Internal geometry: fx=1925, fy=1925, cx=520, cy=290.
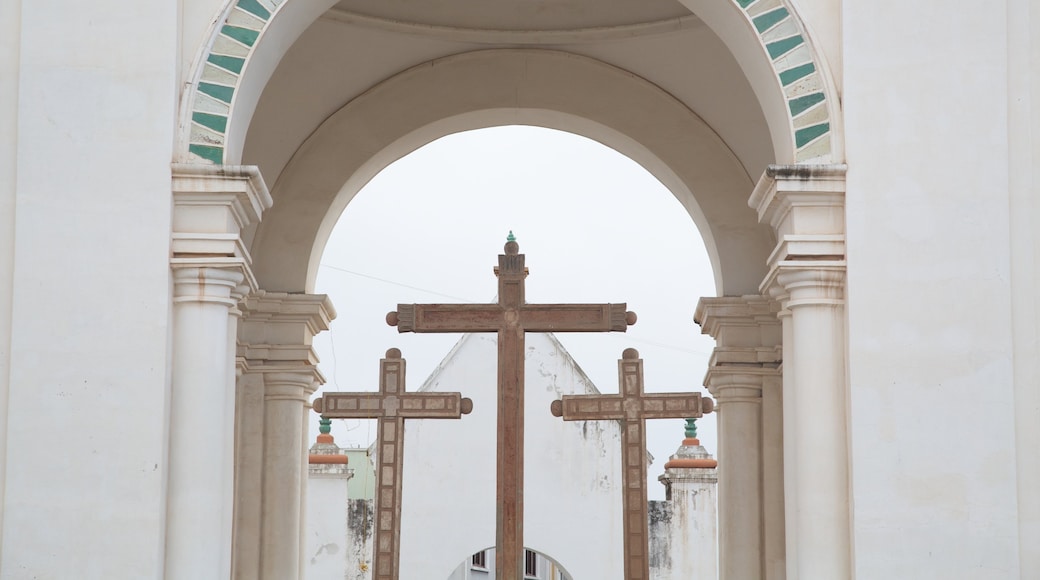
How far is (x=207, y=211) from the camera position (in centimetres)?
1105

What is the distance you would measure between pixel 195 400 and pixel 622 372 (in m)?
3.50

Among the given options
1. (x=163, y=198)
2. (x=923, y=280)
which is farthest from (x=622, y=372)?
(x=163, y=198)

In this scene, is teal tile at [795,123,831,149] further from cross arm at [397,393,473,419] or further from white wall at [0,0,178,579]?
white wall at [0,0,178,579]

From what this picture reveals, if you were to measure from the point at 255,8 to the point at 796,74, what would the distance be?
3.21 metres

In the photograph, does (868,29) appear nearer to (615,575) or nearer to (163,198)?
(163,198)

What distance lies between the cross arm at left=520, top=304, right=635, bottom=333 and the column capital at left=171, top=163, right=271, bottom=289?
2.74 metres

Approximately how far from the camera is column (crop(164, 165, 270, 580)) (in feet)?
35.2

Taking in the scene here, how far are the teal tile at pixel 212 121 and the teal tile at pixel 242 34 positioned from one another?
489 mm

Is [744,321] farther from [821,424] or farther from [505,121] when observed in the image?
[821,424]

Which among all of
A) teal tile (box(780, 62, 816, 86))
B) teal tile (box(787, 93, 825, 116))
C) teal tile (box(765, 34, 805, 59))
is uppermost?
teal tile (box(765, 34, 805, 59))

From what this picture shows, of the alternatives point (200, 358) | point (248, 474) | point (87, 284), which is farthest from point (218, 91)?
point (248, 474)

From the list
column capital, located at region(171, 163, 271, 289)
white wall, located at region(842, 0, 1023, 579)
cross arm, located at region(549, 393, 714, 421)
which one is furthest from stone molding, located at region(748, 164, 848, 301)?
column capital, located at region(171, 163, 271, 289)

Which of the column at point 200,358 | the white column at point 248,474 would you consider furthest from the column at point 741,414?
the column at point 200,358

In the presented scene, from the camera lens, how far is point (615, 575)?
867 inches
